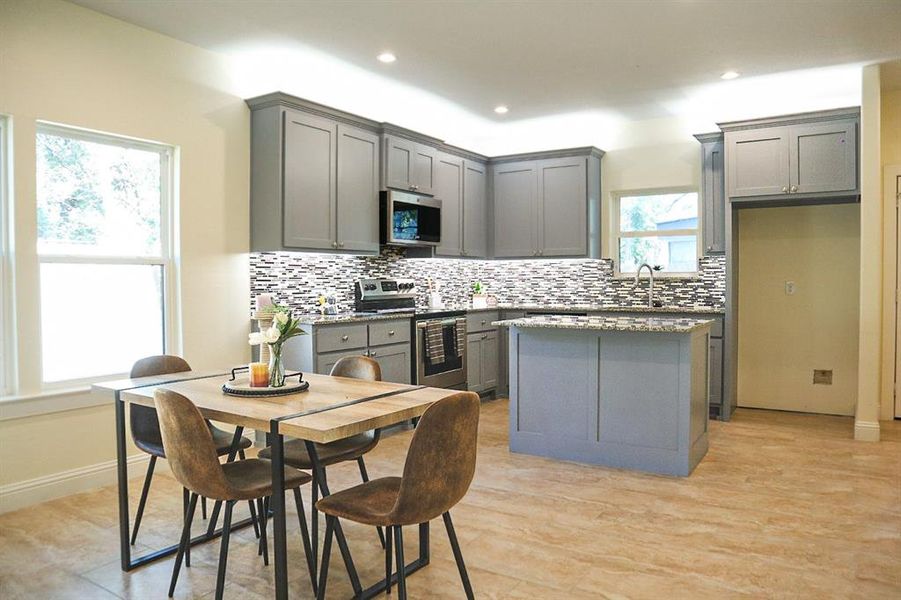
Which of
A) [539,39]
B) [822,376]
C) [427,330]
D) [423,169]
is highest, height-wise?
[539,39]

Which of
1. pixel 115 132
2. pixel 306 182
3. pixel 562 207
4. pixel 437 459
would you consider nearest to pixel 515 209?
pixel 562 207

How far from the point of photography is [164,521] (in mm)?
3371

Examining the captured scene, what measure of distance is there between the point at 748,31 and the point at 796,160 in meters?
1.52

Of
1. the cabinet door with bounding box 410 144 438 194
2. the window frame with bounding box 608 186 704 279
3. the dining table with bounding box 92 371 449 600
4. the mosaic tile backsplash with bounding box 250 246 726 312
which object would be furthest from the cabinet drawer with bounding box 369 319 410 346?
the window frame with bounding box 608 186 704 279

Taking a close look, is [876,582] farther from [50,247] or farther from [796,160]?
[50,247]

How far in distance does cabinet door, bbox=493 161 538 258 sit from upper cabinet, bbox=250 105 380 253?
2110mm

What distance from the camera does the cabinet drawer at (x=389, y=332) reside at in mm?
5137

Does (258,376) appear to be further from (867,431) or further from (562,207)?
(562,207)

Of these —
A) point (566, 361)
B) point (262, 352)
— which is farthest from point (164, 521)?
point (566, 361)

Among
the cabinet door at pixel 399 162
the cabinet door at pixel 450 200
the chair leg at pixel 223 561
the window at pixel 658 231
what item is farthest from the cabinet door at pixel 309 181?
the window at pixel 658 231

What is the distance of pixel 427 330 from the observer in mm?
5680

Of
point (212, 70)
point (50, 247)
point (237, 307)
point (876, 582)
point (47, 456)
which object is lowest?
point (876, 582)

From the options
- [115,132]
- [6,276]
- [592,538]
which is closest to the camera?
[592,538]

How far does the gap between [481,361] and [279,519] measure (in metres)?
4.44
